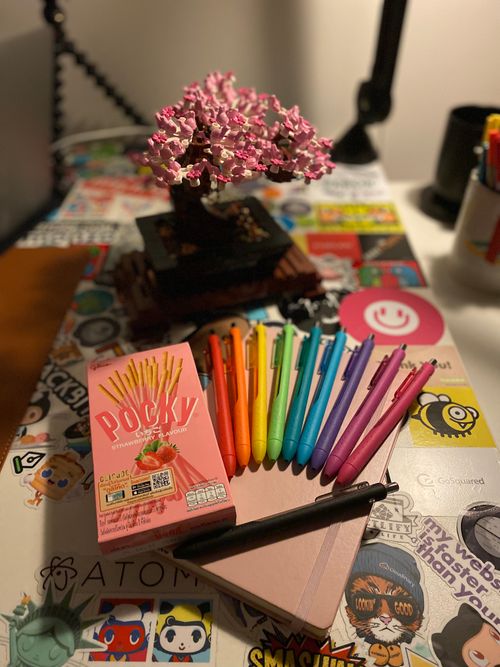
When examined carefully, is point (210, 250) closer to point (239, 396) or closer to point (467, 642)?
point (239, 396)

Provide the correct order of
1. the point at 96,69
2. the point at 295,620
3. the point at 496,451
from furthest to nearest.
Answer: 1. the point at 96,69
2. the point at 496,451
3. the point at 295,620

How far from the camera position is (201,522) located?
0.39 metres

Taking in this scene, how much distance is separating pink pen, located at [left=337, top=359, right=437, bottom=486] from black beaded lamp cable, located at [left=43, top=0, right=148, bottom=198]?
651 millimetres

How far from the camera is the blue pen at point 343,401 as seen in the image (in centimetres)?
45

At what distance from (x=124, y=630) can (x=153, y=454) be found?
132 mm

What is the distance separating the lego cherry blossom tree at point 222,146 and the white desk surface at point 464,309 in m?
0.25

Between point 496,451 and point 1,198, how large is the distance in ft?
2.31

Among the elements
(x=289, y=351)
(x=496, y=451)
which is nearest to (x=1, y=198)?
(x=289, y=351)

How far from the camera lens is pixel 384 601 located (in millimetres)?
405

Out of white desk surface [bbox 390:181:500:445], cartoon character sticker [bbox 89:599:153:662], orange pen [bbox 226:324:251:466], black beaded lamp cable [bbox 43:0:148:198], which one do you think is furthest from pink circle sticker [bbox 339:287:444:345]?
black beaded lamp cable [bbox 43:0:148:198]

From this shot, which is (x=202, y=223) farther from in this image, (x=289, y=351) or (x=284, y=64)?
(x=284, y=64)

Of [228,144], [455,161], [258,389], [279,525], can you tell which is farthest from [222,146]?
[455,161]

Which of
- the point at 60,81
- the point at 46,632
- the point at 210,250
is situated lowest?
the point at 46,632

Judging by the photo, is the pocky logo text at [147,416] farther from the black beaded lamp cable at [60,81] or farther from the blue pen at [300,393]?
the black beaded lamp cable at [60,81]
